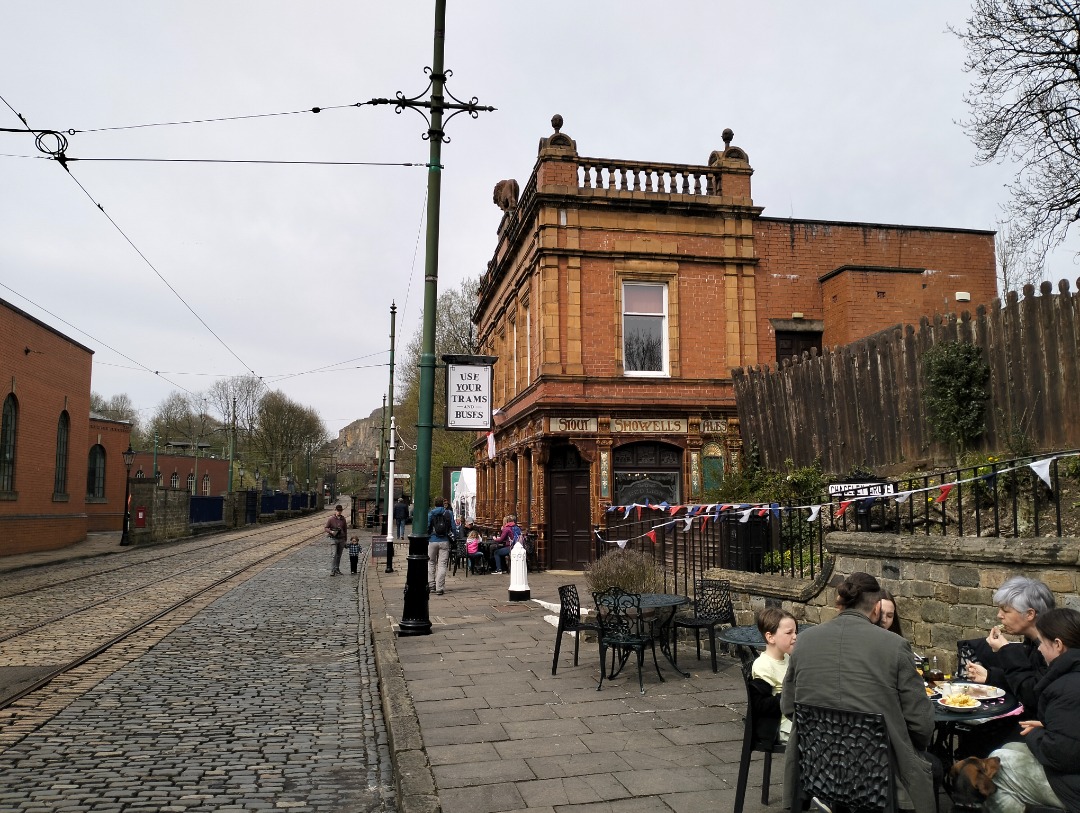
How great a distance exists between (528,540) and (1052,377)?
12.5m

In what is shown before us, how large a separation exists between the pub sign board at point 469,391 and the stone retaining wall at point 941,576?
488 cm

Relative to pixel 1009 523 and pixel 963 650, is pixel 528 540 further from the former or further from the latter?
pixel 963 650

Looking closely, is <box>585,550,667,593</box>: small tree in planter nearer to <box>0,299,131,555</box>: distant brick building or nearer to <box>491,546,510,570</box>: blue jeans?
<box>491,546,510,570</box>: blue jeans

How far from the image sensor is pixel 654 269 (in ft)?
65.2

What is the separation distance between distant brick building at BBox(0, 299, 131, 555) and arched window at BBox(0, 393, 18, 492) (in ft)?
0.09

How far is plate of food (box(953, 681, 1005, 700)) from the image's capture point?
4422 mm

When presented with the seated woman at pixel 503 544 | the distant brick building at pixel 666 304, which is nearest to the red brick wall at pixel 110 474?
the seated woman at pixel 503 544

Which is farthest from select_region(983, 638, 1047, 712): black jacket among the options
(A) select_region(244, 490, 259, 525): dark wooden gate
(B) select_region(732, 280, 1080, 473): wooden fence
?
(A) select_region(244, 490, 259, 525): dark wooden gate

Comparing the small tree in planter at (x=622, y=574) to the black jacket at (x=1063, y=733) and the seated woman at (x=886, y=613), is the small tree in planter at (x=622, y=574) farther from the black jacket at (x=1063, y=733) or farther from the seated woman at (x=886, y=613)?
the black jacket at (x=1063, y=733)

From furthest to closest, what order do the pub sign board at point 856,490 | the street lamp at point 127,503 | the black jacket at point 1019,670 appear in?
1. the street lamp at point 127,503
2. the pub sign board at point 856,490
3. the black jacket at point 1019,670

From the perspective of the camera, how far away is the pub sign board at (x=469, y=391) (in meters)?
11.5

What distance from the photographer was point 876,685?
3.77 metres

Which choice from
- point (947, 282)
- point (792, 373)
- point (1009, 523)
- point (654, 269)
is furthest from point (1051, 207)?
point (1009, 523)

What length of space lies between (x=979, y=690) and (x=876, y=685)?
1184 millimetres
